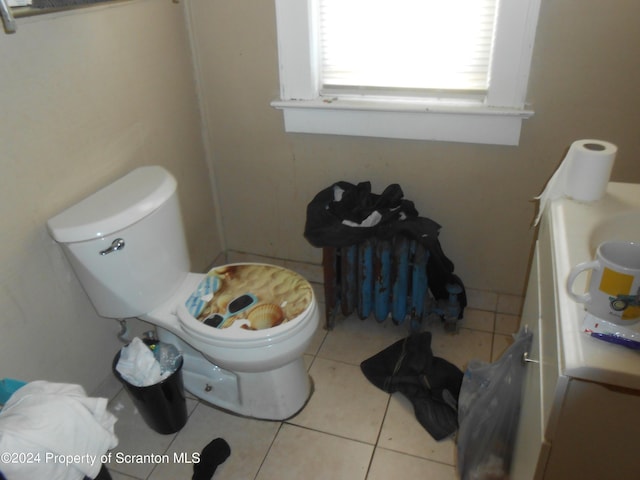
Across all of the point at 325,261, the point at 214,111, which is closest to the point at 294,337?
the point at 325,261

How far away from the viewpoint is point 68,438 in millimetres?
1026

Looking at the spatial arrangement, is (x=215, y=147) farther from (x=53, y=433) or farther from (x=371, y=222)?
(x=53, y=433)

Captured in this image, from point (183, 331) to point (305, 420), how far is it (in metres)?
0.51

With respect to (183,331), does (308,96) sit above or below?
above

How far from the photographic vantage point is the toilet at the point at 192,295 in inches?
53.4

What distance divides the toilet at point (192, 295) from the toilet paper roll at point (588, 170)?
78 cm

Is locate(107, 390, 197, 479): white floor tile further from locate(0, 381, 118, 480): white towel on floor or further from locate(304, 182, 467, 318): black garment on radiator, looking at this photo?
locate(304, 182, 467, 318): black garment on radiator

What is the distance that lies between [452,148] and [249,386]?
1.09m

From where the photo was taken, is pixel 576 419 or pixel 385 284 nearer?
pixel 576 419

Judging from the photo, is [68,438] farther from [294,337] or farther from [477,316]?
[477,316]

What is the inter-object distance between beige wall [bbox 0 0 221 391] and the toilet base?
28 centimetres

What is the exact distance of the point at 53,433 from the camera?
999 millimetres

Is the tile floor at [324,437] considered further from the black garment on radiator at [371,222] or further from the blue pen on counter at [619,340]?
the blue pen on counter at [619,340]

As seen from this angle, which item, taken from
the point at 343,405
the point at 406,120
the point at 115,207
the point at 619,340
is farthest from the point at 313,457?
the point at 406,120
